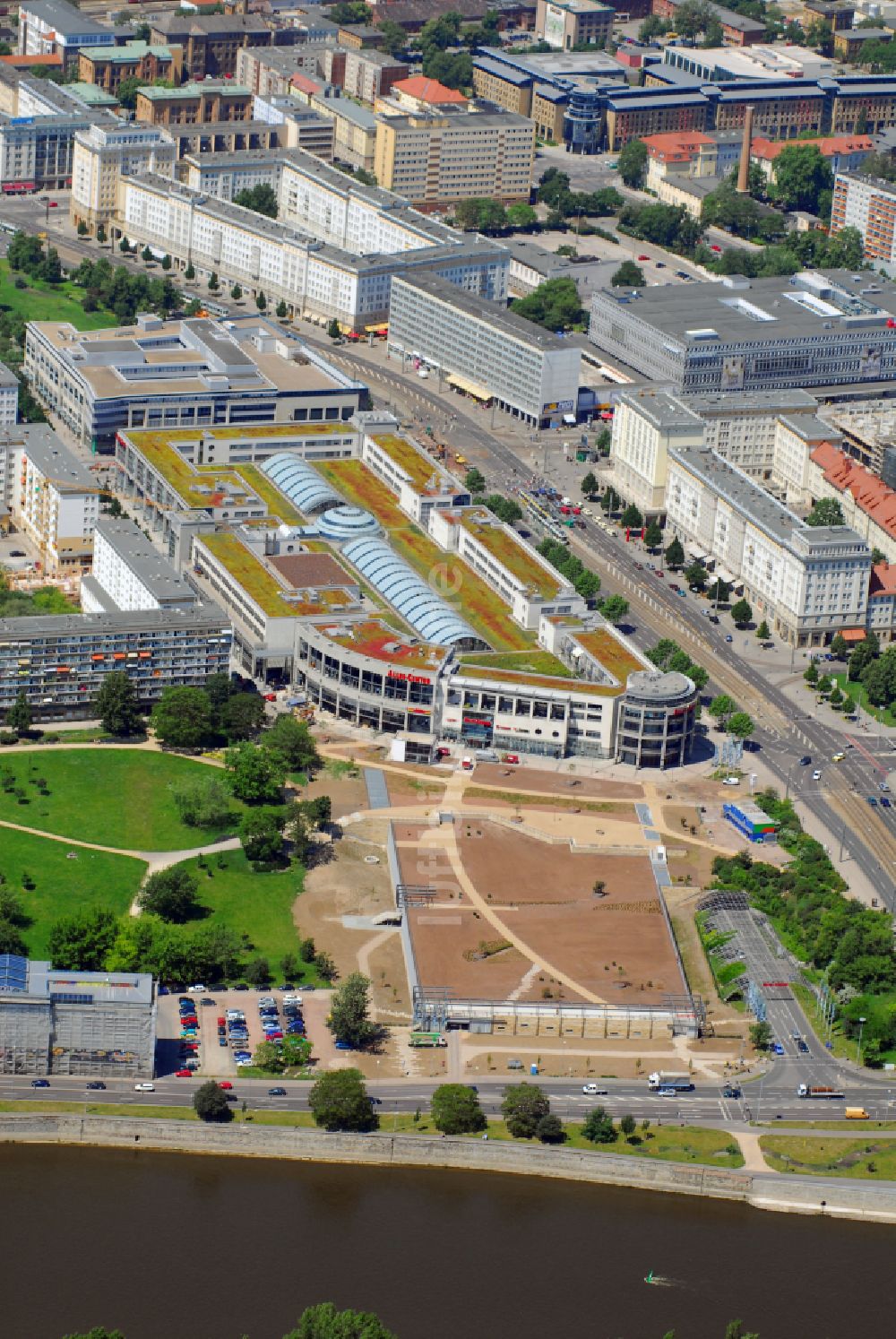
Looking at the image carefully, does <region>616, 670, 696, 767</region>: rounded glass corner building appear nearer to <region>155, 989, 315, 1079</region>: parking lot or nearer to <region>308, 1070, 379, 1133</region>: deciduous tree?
<region>155, 989, 315, 1079</region>: parking lot

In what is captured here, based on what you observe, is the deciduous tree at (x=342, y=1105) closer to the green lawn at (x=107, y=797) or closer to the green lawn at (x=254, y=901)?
the green lawn at (x=254, y=901)

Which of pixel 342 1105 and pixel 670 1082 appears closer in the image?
pixel 342 1105

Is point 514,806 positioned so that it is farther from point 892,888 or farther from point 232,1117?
A: point 232,1117

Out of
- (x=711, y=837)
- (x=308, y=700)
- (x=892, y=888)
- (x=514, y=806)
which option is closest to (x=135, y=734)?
(x=308, y=700)

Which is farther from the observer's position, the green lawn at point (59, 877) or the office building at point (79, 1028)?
the green lawn at point (59, 877)

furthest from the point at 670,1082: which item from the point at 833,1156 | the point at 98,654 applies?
the point at 98,654

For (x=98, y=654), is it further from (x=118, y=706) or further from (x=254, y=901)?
(x=254, y=901)

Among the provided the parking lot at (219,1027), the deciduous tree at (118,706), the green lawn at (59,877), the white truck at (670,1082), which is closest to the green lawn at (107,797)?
the green lawn at (59,877)

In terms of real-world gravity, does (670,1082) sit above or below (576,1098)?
above
